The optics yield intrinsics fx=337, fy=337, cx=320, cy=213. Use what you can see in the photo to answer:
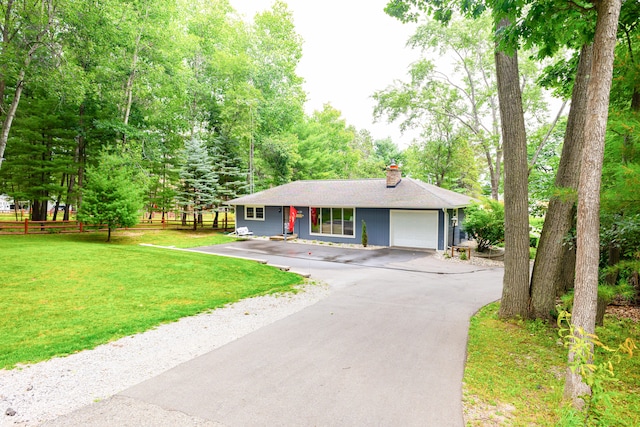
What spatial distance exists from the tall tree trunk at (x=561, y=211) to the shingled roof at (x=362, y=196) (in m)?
9.60

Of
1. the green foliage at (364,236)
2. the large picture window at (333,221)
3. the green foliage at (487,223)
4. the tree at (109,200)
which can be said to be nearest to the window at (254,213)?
the large picture window at (333,221)

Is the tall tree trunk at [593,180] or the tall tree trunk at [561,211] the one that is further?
the tall tree trunk at [561,211]

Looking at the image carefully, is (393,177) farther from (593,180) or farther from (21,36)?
(21,36)

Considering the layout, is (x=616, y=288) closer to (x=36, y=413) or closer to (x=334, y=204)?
(x=36, y=413)

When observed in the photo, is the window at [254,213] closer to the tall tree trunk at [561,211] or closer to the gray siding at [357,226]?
the gray siding at [357,226]

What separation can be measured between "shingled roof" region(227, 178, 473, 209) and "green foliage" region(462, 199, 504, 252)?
1.04 meters

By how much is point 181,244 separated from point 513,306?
1671 centimetres

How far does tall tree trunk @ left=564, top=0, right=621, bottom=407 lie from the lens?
11.2 feet

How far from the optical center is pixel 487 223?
603 inches

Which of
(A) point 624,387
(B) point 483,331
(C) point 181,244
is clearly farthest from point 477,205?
(C) point 181,244

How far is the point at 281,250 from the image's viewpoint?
1661 cm

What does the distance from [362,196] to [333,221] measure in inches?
88.3

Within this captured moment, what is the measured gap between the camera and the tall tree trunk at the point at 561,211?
228 inches

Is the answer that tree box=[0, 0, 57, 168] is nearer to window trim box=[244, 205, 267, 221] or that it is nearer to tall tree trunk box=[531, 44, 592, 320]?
window trim box=[244, 205, 267, 221]
